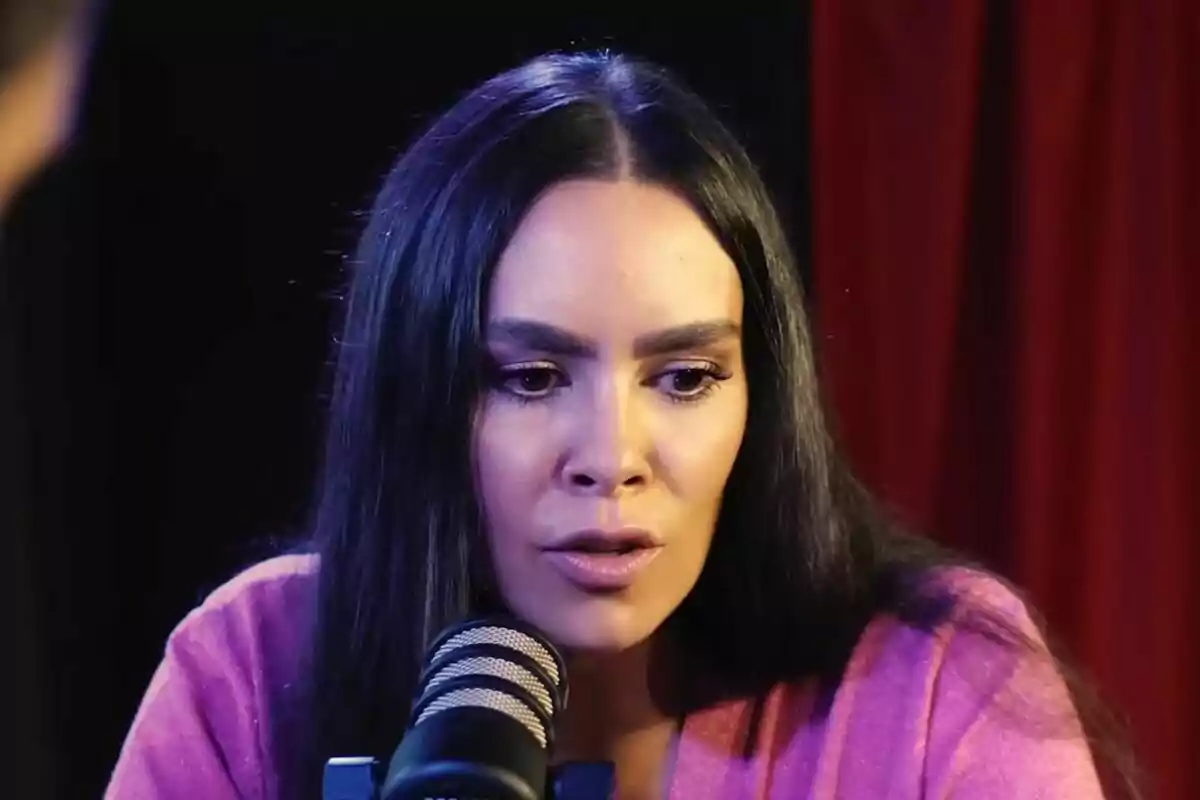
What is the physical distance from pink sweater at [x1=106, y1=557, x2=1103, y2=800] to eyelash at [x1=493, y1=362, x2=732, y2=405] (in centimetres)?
22

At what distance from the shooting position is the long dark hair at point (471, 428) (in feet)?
2.84

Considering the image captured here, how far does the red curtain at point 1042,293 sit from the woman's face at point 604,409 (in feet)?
1.23

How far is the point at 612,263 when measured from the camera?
0.82m

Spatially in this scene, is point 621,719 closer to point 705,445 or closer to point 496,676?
point 705,445

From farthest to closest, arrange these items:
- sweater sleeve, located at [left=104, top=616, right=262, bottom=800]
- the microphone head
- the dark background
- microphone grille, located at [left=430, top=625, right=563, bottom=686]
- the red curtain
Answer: the dark background, the red curtain, sweater sleeve, located at [left=104, top=616, right=262, bottom=800], microphone grille, located at [left=430, top=625, right=563, bottom=686], the microphone head

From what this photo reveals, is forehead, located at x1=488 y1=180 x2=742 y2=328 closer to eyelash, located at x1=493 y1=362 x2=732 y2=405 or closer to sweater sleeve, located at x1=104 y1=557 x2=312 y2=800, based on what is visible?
eyelash, located at x1=493 y1=362 x2=732 y2=405

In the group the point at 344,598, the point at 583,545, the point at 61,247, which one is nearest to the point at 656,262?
the point at 583,545

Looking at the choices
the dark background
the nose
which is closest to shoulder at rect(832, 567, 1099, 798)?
the nose

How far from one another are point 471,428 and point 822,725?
11.9 inches

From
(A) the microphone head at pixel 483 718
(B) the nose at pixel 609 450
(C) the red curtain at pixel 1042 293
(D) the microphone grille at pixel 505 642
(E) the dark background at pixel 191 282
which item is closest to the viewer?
(A) the microphone head at pixel 483 718

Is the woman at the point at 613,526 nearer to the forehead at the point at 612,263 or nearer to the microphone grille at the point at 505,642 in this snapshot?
the forehead at the point at 612,263

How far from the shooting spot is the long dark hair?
866 mm

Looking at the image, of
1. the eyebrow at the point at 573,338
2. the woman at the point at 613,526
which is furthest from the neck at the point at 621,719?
the eyebrow at the point at 573,338

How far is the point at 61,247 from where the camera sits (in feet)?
4.84
